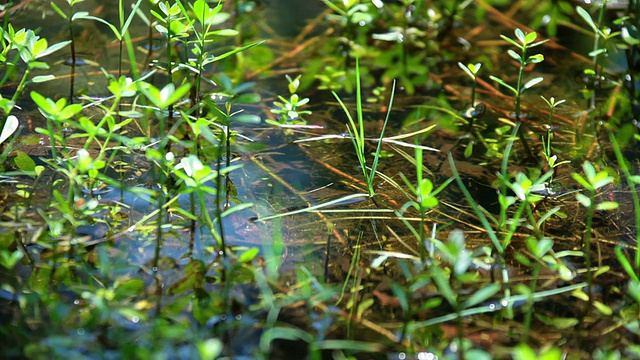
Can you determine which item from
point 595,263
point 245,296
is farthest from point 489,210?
point 245,296

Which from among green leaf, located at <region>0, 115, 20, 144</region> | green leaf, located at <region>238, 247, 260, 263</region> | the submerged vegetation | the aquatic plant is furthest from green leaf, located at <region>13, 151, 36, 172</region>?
the aquatic plant

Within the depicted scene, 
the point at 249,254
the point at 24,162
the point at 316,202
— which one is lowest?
the point at 316,202

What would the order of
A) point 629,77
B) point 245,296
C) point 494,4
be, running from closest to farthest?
point 245,296 < point 629,77 < point 494,4

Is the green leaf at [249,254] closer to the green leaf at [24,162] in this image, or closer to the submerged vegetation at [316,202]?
the submerged vegetation at [316,202]

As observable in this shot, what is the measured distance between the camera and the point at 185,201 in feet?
6.71

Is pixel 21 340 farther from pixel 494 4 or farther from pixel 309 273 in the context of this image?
pixel 494 4

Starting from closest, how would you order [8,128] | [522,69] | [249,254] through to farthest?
1. [249,254]
2. [8,128]
3. [522,69]

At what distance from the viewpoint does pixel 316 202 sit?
6.81ft

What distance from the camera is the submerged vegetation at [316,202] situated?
5.23ft

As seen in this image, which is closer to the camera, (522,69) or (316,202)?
(316,202)

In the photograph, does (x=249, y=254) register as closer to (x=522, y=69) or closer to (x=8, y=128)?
(x=8, y=128)

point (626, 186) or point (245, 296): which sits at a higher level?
point (245, 296)

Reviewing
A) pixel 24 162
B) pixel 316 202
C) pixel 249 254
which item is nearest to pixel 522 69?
pixel 316 202

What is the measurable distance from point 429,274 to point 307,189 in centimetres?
54
